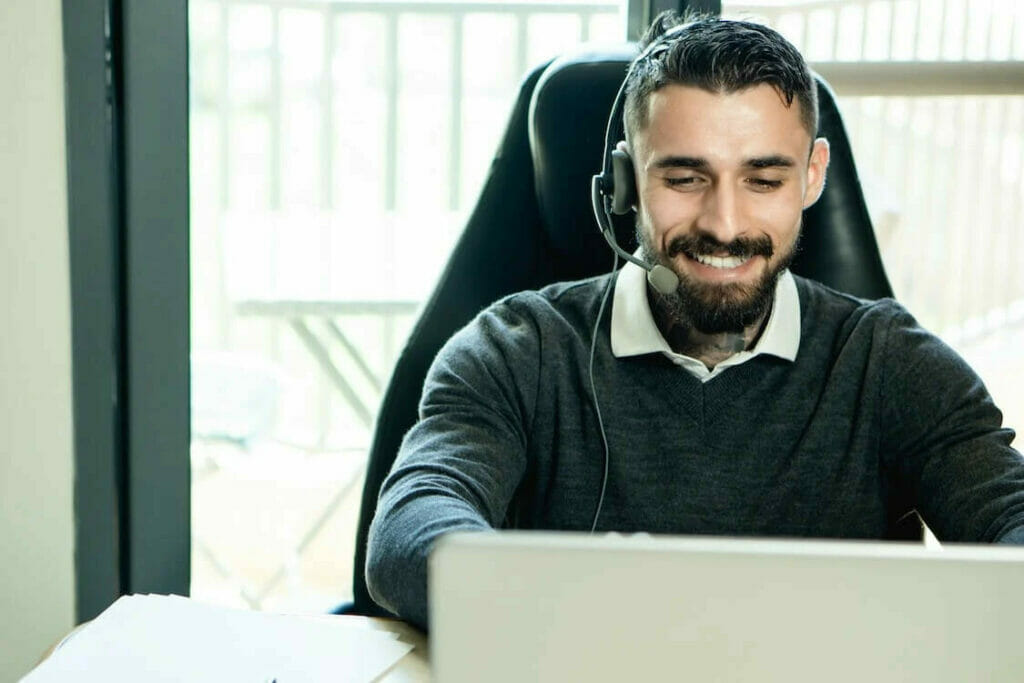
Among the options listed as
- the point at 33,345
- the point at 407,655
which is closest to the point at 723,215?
the point at 407,655

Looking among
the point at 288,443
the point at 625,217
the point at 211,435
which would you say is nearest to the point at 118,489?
the point at 211,435

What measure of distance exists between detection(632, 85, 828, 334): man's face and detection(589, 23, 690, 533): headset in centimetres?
3

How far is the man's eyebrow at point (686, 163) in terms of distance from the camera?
1.33 meters

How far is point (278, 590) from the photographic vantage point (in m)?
2.86

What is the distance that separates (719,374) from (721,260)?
13cm

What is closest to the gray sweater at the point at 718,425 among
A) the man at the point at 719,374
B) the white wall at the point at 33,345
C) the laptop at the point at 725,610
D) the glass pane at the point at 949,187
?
the man at the point at 719,374

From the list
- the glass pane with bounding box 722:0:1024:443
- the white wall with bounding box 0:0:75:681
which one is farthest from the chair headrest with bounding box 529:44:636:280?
the glass pane with bounding box 722:0:1024:443

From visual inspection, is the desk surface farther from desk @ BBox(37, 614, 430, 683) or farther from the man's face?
the man's face

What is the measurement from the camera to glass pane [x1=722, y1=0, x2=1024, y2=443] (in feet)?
8.17

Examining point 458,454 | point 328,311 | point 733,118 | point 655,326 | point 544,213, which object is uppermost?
point 733,118

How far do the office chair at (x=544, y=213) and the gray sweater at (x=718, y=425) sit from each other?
0.06 metres

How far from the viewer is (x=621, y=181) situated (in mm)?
1332

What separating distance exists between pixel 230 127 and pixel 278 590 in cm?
111

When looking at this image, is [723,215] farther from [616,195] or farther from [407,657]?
[407,657]
